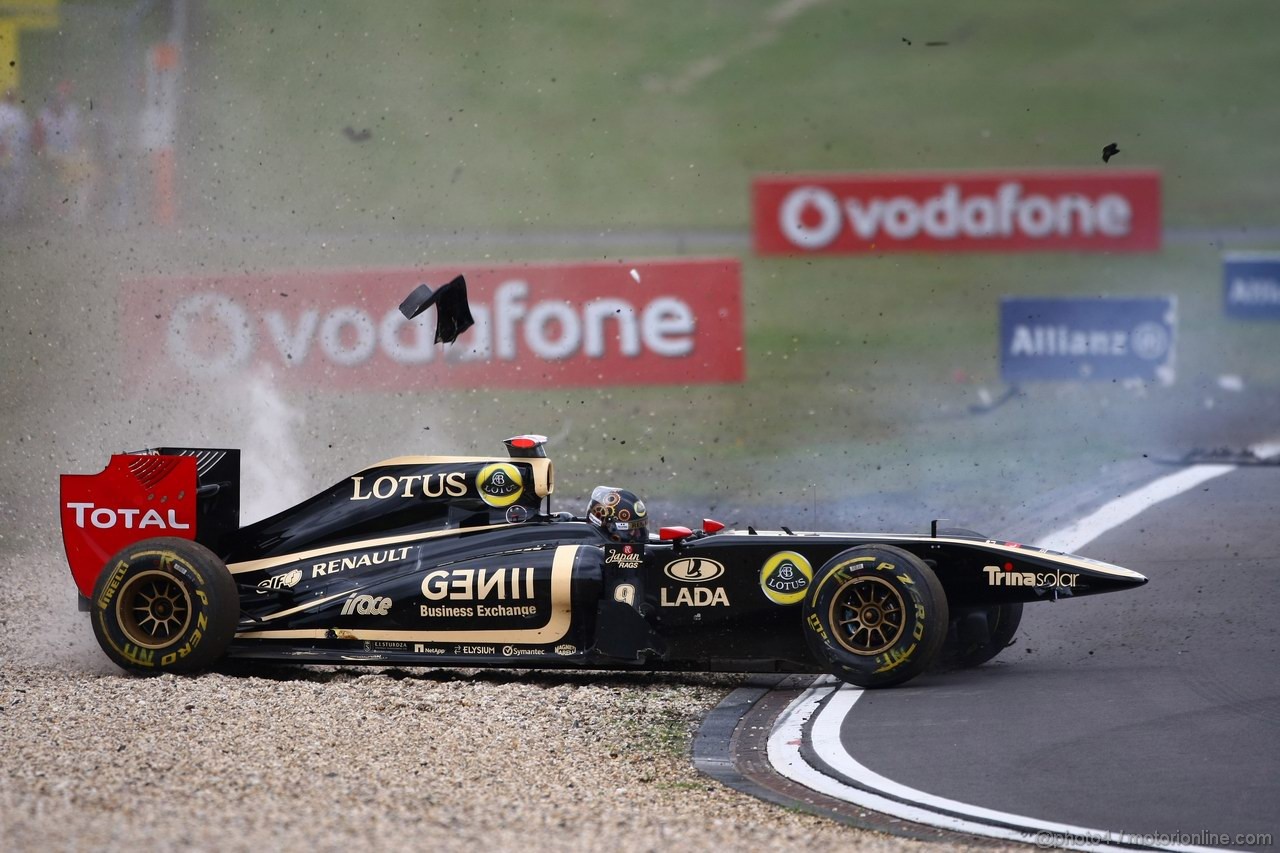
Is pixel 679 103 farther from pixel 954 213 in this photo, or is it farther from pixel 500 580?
pixel 500 580

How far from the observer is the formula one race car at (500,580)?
8.35 m

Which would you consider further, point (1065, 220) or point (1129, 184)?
point (1129, 184)

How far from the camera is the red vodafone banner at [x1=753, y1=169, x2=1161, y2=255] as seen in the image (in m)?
21.4

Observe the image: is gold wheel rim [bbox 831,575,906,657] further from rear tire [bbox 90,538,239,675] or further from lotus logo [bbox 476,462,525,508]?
rear tire [bbox 90,538,239,675]

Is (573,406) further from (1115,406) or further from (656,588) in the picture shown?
(656,588)

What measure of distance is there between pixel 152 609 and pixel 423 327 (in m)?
8.30

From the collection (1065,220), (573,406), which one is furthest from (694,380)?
(1065,220)

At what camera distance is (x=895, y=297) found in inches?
Result: 885

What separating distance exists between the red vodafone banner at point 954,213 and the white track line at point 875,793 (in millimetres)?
13654

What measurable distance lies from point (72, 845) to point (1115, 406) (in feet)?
46.5

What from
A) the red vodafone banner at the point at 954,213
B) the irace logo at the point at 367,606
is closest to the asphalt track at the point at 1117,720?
the irace logo at the point at 367,606

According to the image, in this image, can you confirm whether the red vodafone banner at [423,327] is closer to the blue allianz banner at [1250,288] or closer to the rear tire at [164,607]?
the blue allianz banner at [1250,288]

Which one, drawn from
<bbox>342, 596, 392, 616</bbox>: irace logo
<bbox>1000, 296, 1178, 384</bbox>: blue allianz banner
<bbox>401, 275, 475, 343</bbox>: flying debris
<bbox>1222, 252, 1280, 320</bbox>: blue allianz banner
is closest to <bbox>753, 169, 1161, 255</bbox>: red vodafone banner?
<bbox>1222, 252, 1280, 320</bbox>: blue allianz banner

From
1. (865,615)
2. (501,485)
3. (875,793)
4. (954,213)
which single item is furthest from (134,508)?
(954,213)
